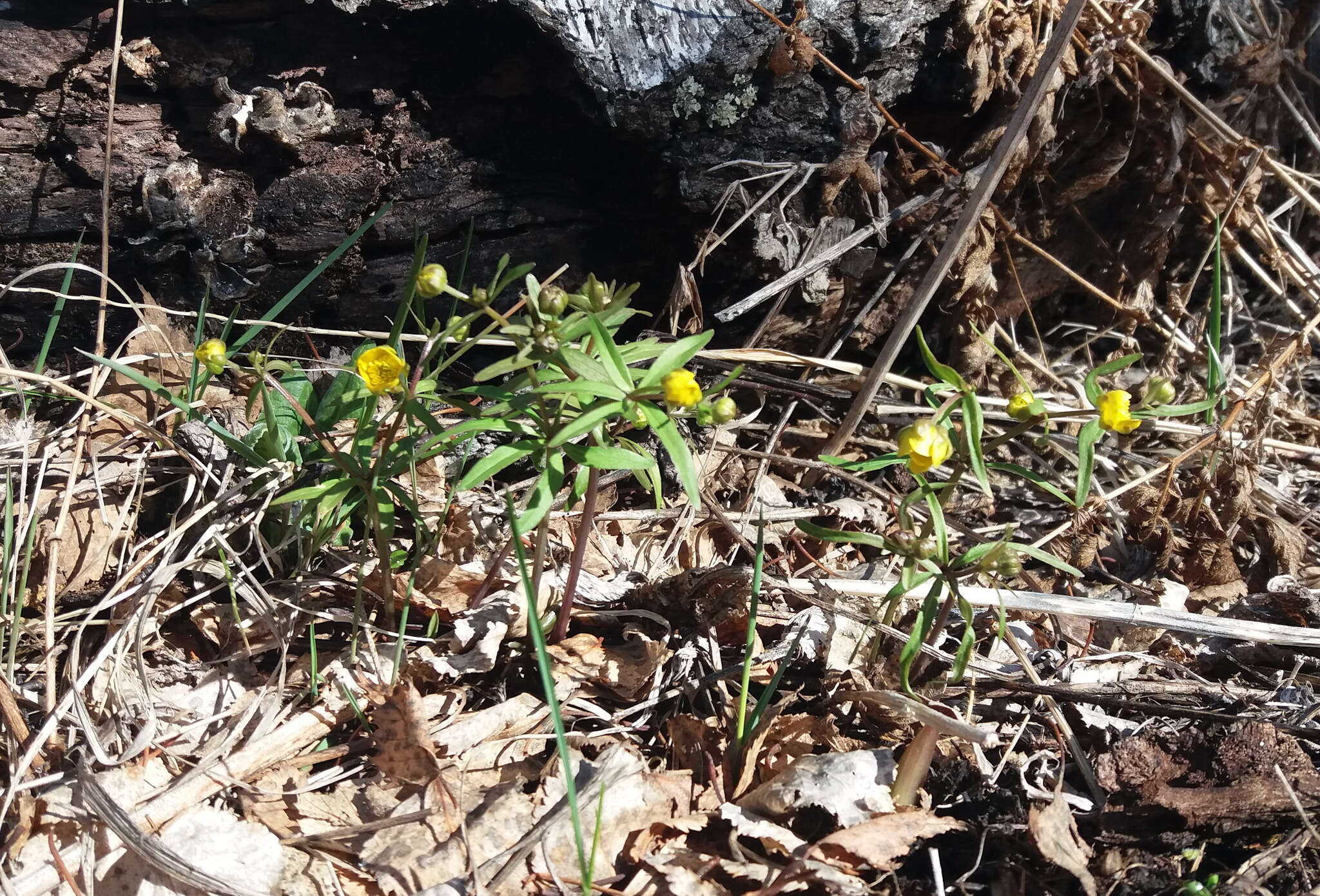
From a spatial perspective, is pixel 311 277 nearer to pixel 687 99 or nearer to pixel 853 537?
pixel 687 99

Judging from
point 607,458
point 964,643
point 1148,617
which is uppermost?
point 607,458

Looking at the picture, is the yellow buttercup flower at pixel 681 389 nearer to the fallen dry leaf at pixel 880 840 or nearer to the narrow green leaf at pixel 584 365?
the narrow green leaf at pixel 584 365

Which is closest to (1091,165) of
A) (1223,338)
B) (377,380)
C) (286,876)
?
(1223,338)

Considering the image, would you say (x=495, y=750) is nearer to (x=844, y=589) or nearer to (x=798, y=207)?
(x=844, y=589)

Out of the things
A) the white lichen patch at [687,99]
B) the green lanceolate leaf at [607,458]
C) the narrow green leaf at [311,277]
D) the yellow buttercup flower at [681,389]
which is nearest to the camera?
the yellow buttercup flower at [681,389]

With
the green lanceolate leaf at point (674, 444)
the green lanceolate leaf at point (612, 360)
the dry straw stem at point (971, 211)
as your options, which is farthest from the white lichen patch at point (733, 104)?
the green lanceolate leaf at point (674, 444)

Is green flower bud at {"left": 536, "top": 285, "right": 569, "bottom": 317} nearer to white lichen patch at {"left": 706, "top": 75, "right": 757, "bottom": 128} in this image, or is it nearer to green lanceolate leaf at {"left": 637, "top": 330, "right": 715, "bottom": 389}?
green lanceolate leaf at {"left": 637, "top": 330, "right": 715, "bottom": 389}

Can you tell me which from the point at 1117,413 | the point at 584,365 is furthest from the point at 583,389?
the point at 1117,413
